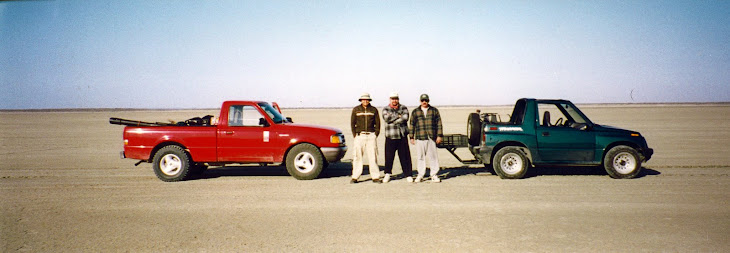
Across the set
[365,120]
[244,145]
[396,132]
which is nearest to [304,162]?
[244,145]

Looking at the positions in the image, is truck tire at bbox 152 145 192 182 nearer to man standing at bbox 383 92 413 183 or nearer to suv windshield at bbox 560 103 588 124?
man standing at bbox 383 92 413 183

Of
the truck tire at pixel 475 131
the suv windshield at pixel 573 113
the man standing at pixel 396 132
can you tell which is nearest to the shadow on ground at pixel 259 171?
the man standing at pixel 396 132

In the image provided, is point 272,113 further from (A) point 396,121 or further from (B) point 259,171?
(A) point 396,121

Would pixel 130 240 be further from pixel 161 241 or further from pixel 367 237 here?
pixel 367 237

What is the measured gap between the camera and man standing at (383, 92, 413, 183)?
319 inches

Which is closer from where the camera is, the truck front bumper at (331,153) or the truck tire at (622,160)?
the truck tire at (622,160)

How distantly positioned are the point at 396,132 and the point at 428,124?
666 millimetres

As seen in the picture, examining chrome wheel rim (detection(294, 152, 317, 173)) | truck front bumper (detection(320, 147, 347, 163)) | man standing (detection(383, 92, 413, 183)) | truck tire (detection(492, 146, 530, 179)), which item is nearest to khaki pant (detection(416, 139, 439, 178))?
man standing (detection(383, 92, 413, 183))

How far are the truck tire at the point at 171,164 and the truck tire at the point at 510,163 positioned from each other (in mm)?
6493

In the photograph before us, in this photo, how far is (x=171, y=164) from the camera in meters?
8.45

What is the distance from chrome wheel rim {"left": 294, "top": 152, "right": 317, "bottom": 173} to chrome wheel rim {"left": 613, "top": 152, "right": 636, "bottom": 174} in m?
6.31

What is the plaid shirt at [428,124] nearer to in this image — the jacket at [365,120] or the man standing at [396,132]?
the man standing at [396,132]

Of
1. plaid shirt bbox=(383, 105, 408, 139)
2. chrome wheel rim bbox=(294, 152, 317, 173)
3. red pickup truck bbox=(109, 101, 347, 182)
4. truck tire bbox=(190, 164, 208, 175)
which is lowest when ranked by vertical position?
truck tire bbox=(190, 164, 208, 175)

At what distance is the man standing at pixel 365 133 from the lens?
8062 mm
